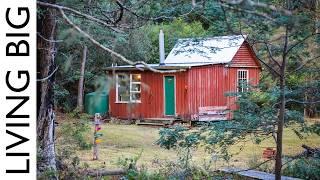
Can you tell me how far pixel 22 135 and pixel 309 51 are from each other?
15.3 ft

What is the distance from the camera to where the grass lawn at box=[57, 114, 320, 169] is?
996cm

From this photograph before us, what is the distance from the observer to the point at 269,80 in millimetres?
6699

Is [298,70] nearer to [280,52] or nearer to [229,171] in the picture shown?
[280,52]

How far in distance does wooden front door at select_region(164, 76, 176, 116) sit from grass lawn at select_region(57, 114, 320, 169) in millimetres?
1186

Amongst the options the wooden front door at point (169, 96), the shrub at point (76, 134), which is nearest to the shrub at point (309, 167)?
the shrub at point (76, 134)

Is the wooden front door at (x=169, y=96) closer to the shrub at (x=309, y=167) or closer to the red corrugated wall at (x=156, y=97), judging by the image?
the red corrugated wall at (x=156, y=97)

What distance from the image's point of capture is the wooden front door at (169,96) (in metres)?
18.1

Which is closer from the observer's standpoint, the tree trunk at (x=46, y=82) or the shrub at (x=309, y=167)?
the shrub at (x=309, y=167)

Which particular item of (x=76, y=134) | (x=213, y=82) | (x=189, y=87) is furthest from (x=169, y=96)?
(x=76, y=134)

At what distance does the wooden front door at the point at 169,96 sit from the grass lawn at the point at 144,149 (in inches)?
46.7

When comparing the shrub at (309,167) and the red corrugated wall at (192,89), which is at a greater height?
the red corrugated wall at (192,89)

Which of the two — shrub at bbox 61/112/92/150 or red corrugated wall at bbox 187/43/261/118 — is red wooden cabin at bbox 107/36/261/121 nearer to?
red corrugated wall at bbox 187/43/261/118

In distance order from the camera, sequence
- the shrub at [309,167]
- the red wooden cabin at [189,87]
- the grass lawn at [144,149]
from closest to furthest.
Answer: the shrub at [309,167] → the grass lawn at [144,149] → the red wooden cabin at [189,87]

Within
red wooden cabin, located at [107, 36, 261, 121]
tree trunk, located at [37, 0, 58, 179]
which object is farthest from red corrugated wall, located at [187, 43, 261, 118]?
tree trunk, located at [37, 0, 58, 179]
